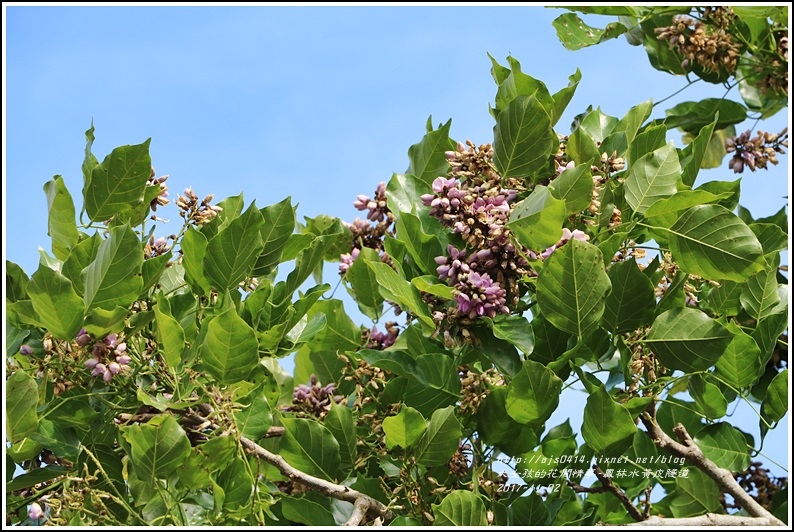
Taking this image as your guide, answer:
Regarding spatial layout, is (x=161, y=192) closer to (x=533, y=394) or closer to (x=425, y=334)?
(x=425, y=334)

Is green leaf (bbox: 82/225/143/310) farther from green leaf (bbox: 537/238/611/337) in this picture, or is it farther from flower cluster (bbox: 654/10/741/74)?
flower cluster (bbox: 654/10/741/74)

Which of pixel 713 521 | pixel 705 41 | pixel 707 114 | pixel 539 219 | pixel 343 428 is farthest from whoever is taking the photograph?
pixel 707 114

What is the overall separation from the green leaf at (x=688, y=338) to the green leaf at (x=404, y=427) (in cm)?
49

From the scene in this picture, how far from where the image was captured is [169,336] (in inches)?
63.6

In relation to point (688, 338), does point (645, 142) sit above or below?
above

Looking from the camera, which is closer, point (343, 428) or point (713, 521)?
point (713, 521)

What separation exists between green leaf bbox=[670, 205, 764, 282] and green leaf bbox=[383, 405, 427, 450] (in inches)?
24.1

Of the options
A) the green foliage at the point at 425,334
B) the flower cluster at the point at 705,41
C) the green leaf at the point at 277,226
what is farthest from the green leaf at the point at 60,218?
the flower cluster at the point at 705,41

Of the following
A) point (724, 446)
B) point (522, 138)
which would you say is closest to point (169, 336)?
point (522, 138)

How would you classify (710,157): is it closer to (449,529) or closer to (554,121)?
(554,121)

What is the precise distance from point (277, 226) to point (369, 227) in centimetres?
58

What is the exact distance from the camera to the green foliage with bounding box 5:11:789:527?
166 centimetres

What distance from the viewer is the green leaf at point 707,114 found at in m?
3.01

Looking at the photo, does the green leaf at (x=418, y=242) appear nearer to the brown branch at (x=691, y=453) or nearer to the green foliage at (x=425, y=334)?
the green foliage at (x=425, y=334)
